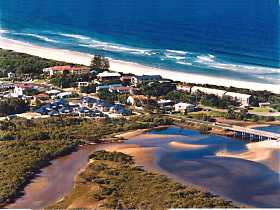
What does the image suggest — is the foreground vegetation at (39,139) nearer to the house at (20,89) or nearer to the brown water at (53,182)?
the brown water at (53,182)

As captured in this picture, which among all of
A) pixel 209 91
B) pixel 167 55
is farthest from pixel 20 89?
pixel 167 55

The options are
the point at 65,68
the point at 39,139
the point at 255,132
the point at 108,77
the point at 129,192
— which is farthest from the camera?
the point at 65,68

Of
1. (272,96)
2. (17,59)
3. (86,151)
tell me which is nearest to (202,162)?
(86,151)

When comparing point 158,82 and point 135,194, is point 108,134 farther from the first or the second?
point 158,82

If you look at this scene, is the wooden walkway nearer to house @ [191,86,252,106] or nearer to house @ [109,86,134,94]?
house @ [191,86,252,106]

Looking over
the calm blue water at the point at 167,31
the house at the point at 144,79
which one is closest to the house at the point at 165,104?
the house at the point at 144,79

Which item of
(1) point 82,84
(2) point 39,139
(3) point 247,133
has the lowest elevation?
(2) point 39,139

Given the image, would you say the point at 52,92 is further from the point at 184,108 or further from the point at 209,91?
the point at 209,91
